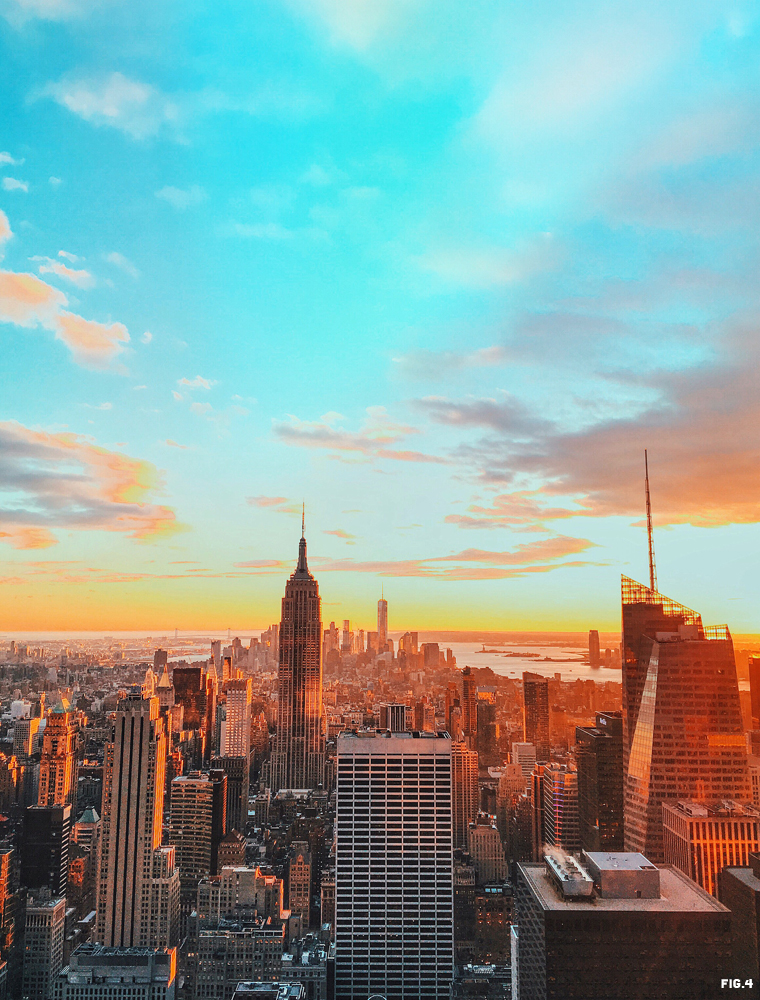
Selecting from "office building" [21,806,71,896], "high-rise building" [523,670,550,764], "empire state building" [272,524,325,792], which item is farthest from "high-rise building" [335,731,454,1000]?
"empire state building" [272,524,325,792]

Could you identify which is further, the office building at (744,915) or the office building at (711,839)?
the office building at (711,839)

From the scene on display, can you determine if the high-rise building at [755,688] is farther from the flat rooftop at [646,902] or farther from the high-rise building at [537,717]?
the flat rooftop at [646,902]

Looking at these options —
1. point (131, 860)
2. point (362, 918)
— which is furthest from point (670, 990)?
point (131, 860)

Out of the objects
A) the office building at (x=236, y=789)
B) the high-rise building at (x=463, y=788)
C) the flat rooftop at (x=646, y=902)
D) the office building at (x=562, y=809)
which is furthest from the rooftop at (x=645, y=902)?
the office building at (x=236, y=789)

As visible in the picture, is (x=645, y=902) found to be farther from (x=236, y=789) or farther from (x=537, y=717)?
(x=236, y=789)

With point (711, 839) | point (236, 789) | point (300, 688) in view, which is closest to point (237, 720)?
point (300, 688)

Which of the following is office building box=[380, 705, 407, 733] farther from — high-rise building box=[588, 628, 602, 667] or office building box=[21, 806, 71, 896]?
office building box=[21, 806, 71, 896]

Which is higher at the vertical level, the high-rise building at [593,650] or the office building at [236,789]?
the high-rise building at [593,650]

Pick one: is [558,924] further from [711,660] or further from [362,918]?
[711,660]
